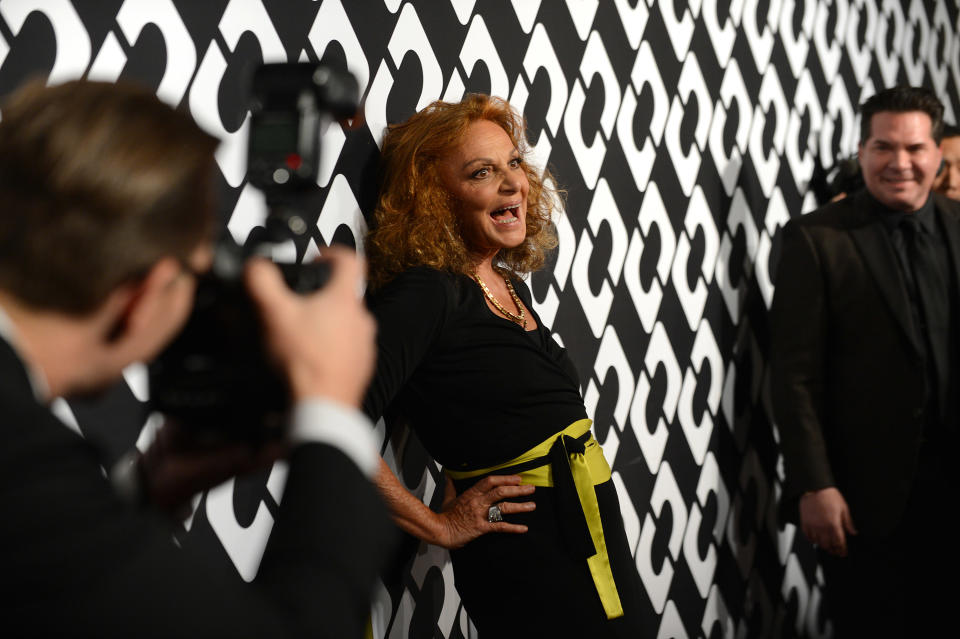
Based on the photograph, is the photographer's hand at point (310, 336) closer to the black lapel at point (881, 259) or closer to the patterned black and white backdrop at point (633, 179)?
the patterned black and white backdrop at point (633, 179)

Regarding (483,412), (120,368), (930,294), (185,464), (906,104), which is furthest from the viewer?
(906,104)

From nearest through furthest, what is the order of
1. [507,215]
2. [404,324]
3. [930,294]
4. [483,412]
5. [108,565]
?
[108,565] < [404,324] < [483,412] < [507,215] < [930,294]

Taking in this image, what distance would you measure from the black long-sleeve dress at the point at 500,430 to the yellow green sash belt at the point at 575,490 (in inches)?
0.6

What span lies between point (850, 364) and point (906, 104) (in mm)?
746

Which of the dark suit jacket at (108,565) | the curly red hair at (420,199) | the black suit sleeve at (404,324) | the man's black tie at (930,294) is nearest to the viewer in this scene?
the dark suit jacket at (108,565)

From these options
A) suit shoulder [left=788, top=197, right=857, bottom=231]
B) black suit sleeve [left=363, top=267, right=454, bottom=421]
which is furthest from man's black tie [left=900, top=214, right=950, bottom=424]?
black suit sleeve [left=363, top=267, right=454, bottom=421]

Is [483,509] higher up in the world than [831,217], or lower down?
lower down

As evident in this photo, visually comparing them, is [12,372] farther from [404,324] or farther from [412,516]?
[412,516]

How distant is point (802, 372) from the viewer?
2.36 m

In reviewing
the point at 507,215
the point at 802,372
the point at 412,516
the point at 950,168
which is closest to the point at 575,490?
the point at 412,516

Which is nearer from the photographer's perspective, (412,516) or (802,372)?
(412,516)

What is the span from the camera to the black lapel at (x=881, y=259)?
2.24 metres

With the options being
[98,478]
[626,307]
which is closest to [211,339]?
[98,478]

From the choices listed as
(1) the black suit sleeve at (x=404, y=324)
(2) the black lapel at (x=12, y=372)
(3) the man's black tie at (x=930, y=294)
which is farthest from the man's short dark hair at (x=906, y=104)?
(2) the black lapel at (x=12, y=372)
